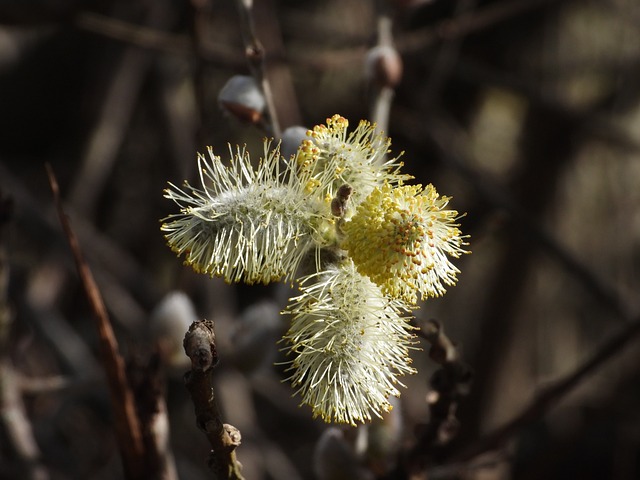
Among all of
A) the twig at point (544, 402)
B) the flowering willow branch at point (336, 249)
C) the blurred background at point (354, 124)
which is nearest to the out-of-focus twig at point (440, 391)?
the flowering willow branch at point (336, 249)

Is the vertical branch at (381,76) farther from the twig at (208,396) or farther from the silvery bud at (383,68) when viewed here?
the twig at (208,396)

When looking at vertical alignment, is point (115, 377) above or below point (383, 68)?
below

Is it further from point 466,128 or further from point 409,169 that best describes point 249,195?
point 466,128

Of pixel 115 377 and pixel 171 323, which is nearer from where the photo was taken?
pixel 115 377

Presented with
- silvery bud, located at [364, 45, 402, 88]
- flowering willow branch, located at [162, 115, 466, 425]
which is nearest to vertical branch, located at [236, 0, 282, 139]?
flowering willow branch, located at [162, 115, 466, 425]

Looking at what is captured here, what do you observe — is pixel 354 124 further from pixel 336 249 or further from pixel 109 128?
pixel 336 249

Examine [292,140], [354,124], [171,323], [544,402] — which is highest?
[354,124]

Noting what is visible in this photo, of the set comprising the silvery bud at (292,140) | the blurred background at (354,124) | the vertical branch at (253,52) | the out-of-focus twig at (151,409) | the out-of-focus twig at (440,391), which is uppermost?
the blurred background at (354,124)

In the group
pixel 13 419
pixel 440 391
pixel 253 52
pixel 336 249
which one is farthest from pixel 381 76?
pixel 13 419
